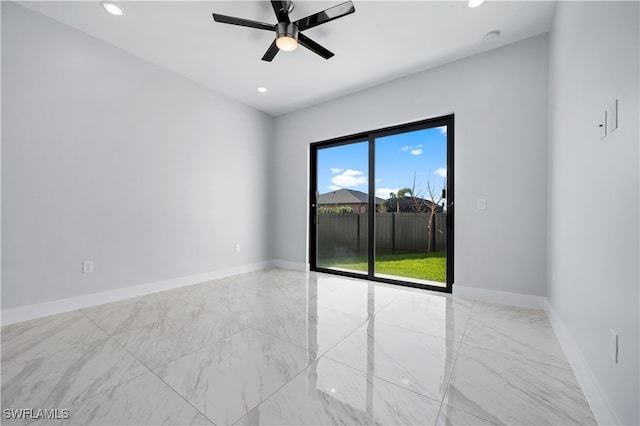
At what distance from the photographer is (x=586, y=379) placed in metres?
1.34

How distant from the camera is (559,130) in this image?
2.02 meters

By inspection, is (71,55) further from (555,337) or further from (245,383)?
(555,337)

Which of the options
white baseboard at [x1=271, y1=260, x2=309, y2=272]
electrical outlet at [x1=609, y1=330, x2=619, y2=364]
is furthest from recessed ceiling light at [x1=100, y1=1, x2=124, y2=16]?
electrical outlet at [x1=609, y1=330, x2=619, y2=364]

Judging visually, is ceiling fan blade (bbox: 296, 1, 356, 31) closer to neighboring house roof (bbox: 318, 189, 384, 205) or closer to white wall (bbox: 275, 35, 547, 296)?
white wall (bbox: 275, 35, 547, 296)

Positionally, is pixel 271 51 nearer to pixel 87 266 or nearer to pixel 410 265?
pixel 87 266

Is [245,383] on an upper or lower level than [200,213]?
lower

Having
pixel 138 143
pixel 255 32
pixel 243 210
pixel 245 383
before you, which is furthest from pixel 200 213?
pixel 245 383

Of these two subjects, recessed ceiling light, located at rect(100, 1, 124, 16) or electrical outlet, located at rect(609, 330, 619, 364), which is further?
recessed ceiling light, located at rect(100, 1, 124, 16)

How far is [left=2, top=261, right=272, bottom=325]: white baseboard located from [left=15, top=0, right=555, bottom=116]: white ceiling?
8.66 ft

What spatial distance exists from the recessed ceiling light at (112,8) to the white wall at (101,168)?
0.58 metres

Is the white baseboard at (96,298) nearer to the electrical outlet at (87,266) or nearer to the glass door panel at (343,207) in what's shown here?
the electrical outlet at (87,266)

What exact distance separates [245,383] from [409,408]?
845 millimetres

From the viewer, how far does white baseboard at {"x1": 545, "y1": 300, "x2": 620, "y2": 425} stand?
1093 mm

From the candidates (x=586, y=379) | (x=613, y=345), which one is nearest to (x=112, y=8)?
(x=613, y=345)
